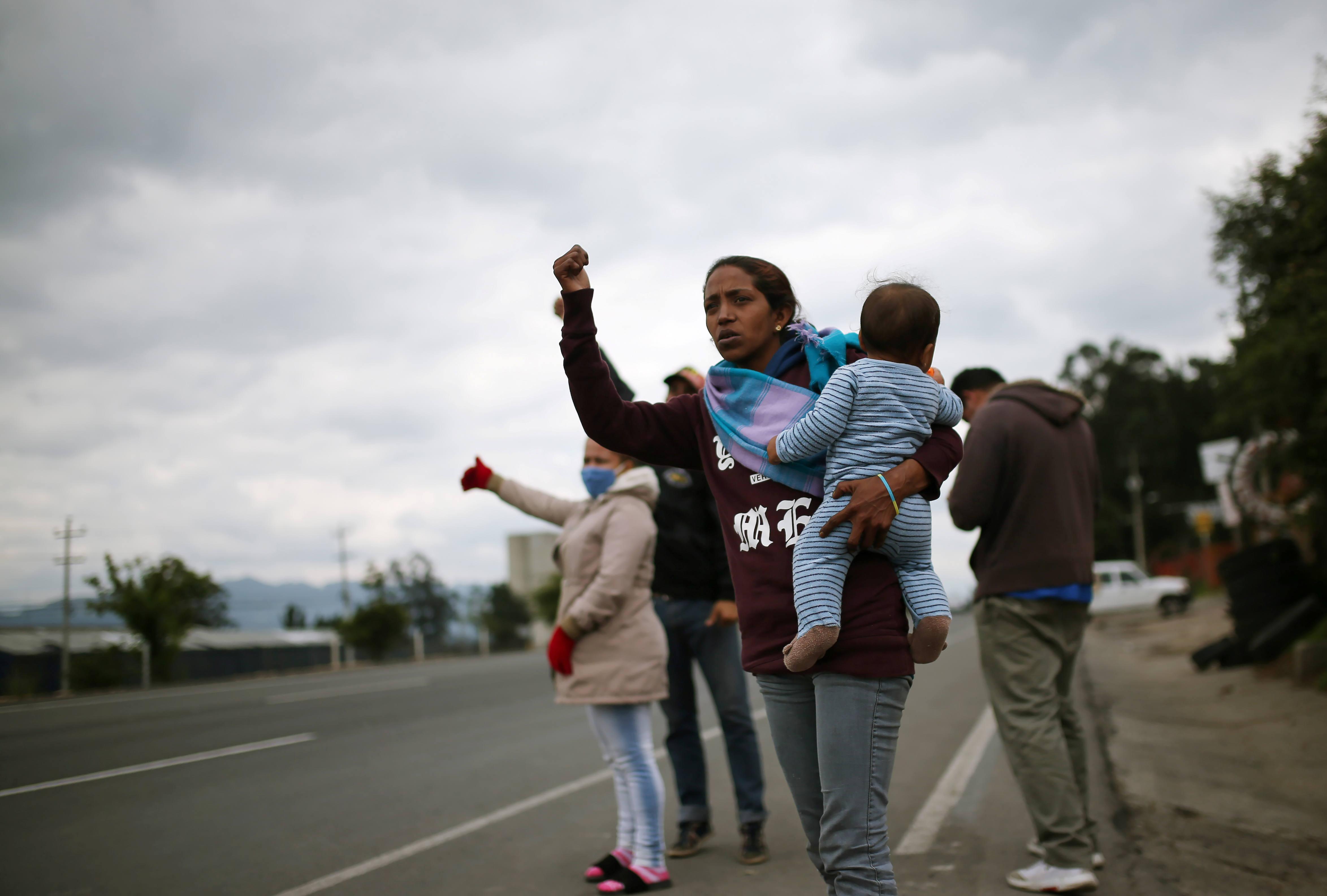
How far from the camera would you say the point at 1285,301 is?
9070mm

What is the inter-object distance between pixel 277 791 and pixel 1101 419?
74.6m

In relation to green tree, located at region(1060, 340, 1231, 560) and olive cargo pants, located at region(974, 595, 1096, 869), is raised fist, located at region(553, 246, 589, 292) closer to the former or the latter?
olive cargo pants, located at region(974, 595, 1096, 869)

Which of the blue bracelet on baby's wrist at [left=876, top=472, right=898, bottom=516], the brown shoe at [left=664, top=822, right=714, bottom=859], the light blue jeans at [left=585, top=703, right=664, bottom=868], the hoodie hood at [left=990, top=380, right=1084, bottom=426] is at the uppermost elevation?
the hoodie hood at [left=990, top=380, right=1084, bottom=426]

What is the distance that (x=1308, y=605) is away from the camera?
10.7 metres

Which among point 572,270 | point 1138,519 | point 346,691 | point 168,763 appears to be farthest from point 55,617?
point 1138,519

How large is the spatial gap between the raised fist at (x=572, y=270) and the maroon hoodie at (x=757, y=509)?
0.02m

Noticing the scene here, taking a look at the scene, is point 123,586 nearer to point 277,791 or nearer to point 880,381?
point 277,791

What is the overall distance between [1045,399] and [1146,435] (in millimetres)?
72712

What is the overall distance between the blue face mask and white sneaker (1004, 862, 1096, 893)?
2.35m

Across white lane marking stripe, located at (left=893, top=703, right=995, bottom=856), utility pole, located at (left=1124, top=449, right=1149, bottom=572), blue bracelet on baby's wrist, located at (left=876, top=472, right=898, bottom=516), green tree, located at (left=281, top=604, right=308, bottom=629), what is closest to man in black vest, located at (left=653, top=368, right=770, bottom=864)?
white lane marking stripe, located at (left=893, top=703, right=995, bottom=856)

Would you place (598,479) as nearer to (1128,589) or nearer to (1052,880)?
(1052,880)

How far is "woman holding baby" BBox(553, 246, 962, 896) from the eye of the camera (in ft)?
Answer: 7.41

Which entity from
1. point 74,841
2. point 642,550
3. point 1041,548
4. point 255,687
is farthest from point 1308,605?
point 255,687

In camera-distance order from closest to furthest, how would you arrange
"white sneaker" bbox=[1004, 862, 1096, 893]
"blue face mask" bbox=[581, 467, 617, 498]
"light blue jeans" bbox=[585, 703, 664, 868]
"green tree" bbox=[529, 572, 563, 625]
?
"white sneaker" bbox=[1004, 862, 1096, 893] < "light blue jeans" bbox=[585, 703, 664, 868] < "blue face mask" bbox=[581, 467, 617, 498] < "green tree" bbox=[529, 572, 563, 625]
